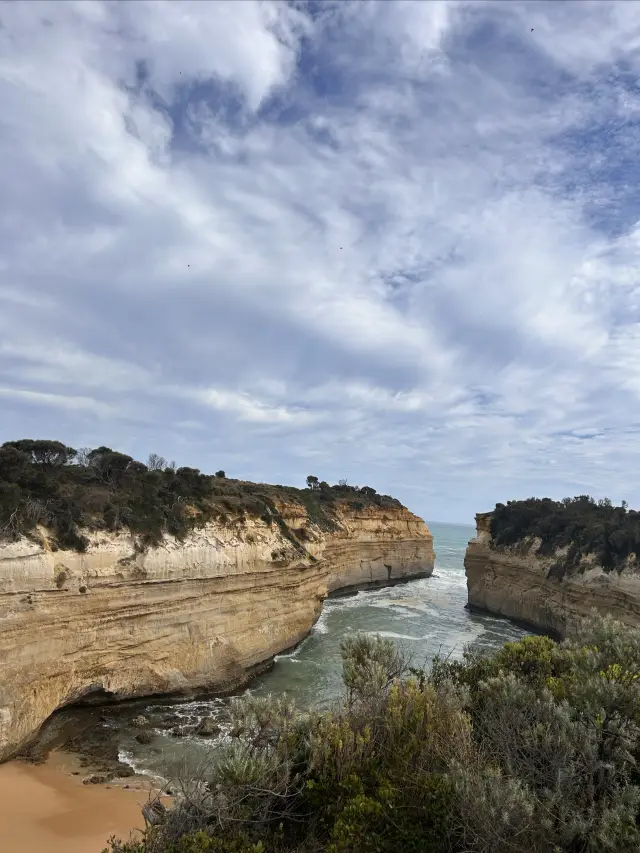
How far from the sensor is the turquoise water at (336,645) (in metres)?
13.6

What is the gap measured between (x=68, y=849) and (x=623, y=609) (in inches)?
924

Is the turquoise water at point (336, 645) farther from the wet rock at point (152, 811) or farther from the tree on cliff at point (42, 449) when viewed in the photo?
the tree on cliff at point (42, 449)

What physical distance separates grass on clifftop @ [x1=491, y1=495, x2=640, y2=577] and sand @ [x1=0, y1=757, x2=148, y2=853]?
23.8 m

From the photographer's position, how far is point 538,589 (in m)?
32.3

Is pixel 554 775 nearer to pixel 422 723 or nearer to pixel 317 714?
pixel 422 723

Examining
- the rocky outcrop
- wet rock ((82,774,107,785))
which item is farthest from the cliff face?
the rocky outcrop

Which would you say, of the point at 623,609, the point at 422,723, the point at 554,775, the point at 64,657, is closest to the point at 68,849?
the point at 64,657

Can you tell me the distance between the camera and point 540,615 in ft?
102

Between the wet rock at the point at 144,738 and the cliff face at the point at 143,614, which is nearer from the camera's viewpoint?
the cliff face at the point at 143,614

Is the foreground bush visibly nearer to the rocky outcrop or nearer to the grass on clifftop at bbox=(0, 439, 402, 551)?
the grass on clifftop at bbox=(0, 439, 402, 551)

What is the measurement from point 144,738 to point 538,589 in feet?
85.4

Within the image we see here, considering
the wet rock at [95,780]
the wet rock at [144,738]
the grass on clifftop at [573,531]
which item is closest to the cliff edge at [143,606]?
the wet rock at [144,738]

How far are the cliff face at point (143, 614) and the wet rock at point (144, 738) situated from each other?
196cm

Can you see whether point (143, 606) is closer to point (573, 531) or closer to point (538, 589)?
point (538, 589)
